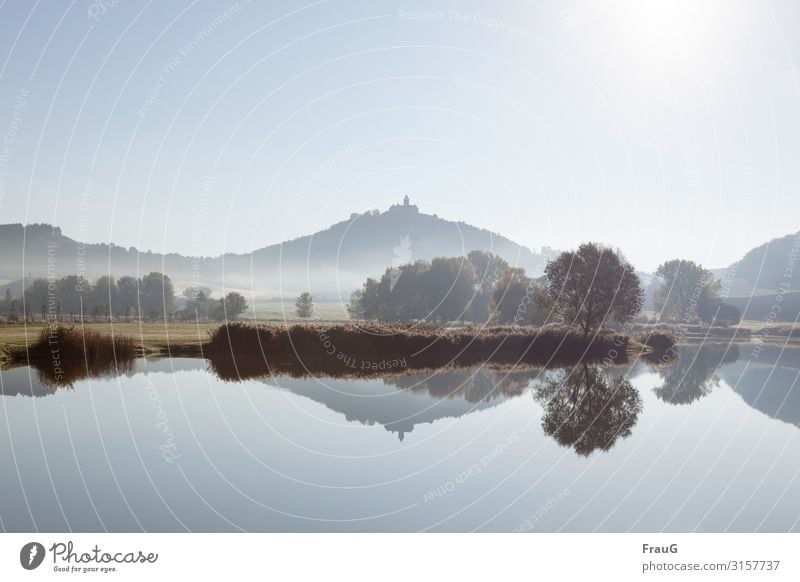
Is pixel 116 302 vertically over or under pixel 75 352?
over

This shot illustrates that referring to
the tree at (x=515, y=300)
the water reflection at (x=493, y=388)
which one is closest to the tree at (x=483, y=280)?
the tree at (x=515, y=300)

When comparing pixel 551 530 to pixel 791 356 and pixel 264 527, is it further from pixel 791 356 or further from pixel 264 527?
pixel 791 356

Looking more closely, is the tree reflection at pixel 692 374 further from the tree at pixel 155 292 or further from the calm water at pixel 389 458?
the tree at pixel 155 292

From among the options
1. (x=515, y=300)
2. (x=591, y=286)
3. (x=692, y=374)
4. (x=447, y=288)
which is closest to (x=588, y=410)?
(x=692, y=374)

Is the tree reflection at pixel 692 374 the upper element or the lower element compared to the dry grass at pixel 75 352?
lower

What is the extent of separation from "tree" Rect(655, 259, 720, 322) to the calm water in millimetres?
46815

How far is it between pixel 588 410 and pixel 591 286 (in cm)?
2103

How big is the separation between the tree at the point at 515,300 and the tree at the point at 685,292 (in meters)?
18.8

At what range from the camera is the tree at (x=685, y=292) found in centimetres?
6212

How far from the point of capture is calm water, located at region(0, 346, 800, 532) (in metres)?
9.01

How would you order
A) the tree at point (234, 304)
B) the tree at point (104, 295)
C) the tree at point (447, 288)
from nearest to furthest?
1. the tree at point (104, 295)
2. the tree at point (234, 304)
3. the tree at point (447, 288)

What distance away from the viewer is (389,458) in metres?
11.3

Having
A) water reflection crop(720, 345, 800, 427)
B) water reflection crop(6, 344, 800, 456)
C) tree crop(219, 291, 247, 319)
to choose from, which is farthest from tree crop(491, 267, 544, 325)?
tree crop(219, 291, 247, 319)

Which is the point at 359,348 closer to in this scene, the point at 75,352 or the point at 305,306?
the point at 75,352
